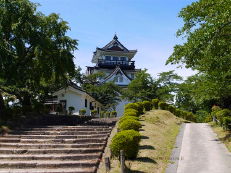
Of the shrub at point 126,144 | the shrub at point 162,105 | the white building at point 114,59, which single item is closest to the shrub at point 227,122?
the shrub at point 126,144

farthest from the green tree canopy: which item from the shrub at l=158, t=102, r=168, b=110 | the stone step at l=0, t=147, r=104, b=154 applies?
the stone step at l=0, t=147, r=104, b=154

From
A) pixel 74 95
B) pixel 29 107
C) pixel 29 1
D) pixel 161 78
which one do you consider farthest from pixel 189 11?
pixel 161 78

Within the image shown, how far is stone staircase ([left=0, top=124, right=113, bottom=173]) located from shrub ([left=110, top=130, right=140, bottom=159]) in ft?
4.03

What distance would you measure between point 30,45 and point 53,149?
39.5ft

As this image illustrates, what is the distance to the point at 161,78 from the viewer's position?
46.8 metres

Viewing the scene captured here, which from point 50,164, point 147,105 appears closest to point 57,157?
point 50,164

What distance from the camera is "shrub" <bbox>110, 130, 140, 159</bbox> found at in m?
12.6

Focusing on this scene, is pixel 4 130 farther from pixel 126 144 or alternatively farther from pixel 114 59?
pixel 114 59

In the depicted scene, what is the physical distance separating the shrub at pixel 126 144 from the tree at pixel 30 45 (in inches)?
501

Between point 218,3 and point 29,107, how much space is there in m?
20.2

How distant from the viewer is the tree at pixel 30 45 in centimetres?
2292

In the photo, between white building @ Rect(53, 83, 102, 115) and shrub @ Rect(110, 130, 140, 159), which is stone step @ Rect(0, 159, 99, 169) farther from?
white building @ Rect(53, 83, 102, 115)

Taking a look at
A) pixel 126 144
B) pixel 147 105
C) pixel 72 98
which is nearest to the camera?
pixel 126 144

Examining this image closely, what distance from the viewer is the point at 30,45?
80.9 feet
